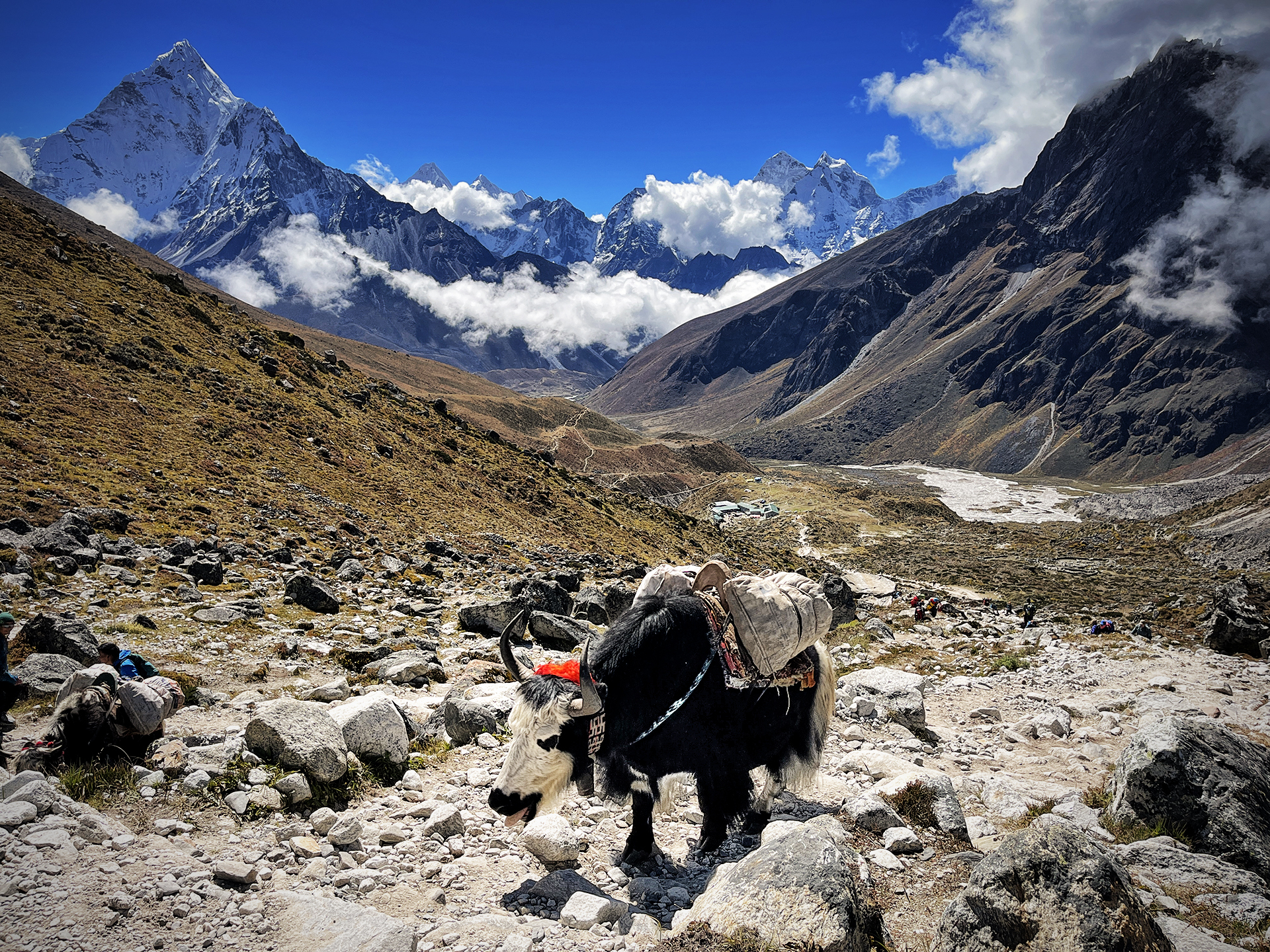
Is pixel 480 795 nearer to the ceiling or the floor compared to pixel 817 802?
nearer to the ceiling

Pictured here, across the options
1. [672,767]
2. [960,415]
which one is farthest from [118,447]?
[960,415]

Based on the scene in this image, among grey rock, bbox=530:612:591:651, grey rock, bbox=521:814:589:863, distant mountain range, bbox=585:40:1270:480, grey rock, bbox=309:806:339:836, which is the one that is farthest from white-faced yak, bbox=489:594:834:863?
distant mountain range, bbox=585:40:1270:480

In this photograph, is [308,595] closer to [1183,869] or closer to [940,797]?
[940,797]

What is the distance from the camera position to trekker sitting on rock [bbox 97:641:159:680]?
18.0 ft

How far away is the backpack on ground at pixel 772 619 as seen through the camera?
16.0ft

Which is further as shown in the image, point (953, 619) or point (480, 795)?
point (953, 619)

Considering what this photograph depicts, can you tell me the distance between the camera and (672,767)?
4.76 m

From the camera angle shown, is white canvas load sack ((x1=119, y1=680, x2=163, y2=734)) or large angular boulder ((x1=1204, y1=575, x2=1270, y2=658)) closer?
white canvas load sack ((x1=119, y1=680, x2=163, y2=734))

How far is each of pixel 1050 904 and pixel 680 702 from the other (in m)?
2.45

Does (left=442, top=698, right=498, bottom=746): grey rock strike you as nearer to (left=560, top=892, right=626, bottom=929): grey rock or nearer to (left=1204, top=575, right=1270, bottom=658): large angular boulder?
(left=560, top=892, right=626, bottom=929): grey rock

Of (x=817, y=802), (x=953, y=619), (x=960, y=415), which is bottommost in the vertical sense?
(x=953, y=619)

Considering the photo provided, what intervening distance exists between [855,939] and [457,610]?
29.9 ft

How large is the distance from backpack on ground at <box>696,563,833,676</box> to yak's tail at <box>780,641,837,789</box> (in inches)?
21.3

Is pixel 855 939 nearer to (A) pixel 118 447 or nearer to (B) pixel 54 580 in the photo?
(B) pixel 54 580
